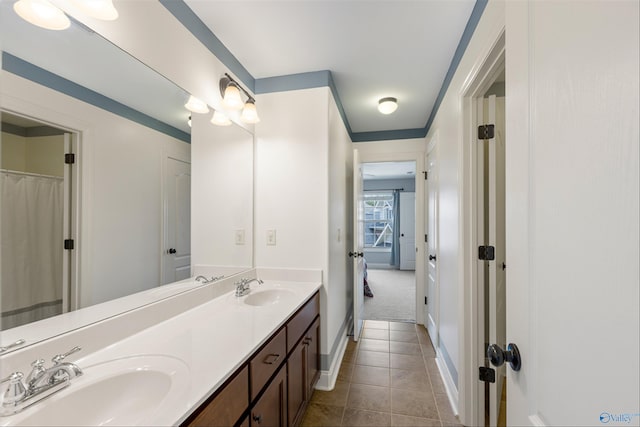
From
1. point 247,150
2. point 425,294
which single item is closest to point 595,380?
point 247,150

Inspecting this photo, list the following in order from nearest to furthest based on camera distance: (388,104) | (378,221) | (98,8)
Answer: (98,8)
(388,104)
(378,221)

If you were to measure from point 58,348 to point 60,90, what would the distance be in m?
0.88

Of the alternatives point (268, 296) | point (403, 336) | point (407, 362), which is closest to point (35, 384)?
point (268, 296)

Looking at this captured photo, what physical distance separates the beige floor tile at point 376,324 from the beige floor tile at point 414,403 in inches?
48.4

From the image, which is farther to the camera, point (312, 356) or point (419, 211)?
point (419, 211)

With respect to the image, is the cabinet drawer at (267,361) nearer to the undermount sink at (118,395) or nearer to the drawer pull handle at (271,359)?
the drawer pull handle at (271,359)

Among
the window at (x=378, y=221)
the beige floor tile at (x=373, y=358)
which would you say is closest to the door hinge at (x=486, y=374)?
the beige floor tile at (x=373, y=358)

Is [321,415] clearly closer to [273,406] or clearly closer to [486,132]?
[273,406]

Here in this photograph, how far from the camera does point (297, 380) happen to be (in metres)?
1.57

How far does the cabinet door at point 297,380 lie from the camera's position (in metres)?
1.45

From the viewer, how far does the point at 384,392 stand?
6.70ft

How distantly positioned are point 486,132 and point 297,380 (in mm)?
1885

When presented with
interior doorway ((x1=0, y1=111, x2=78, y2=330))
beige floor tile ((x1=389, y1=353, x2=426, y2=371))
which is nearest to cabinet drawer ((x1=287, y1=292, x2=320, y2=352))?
interior doorway ((x1=0, y1=111, x2=78, y2=330))

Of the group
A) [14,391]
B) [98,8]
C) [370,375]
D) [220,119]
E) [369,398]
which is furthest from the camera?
[370,375]
